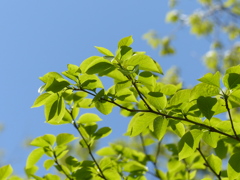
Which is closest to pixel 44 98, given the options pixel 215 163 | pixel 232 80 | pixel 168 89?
pixel 168 89

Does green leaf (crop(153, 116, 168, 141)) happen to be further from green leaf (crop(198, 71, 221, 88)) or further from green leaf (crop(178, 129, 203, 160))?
green leaf (crop(198, 71, 221, 88))

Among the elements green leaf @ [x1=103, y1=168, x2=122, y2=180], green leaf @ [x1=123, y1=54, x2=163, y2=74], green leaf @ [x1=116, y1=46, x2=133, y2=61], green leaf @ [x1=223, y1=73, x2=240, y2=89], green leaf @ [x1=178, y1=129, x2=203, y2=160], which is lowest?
green leaf @ [x1=103, y1=168, x2=122, y2=180]

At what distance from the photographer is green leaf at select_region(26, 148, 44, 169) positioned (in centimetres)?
117

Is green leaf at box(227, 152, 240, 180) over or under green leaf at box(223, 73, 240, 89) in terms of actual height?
under


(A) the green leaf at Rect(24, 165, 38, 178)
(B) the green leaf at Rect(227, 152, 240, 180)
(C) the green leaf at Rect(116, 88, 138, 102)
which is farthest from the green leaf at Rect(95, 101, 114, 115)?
(A) the green leaf at Rect(24, 165, 38, 178)

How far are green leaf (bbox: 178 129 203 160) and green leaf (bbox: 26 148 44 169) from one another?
0.58 meters

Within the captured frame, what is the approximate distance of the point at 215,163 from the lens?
1136 mm

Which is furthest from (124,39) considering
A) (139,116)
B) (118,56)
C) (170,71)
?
(170,71)

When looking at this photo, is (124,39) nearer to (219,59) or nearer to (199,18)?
(219,59)

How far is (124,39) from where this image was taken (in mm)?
840

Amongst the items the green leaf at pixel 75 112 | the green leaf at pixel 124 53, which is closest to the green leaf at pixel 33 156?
the green leaf at pixel 75 112

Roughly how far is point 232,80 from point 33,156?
0.78 meters

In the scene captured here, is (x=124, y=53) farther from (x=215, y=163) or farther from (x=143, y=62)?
(x=215, y=163)

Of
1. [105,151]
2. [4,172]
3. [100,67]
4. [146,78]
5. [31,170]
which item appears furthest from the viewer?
[105,151]
